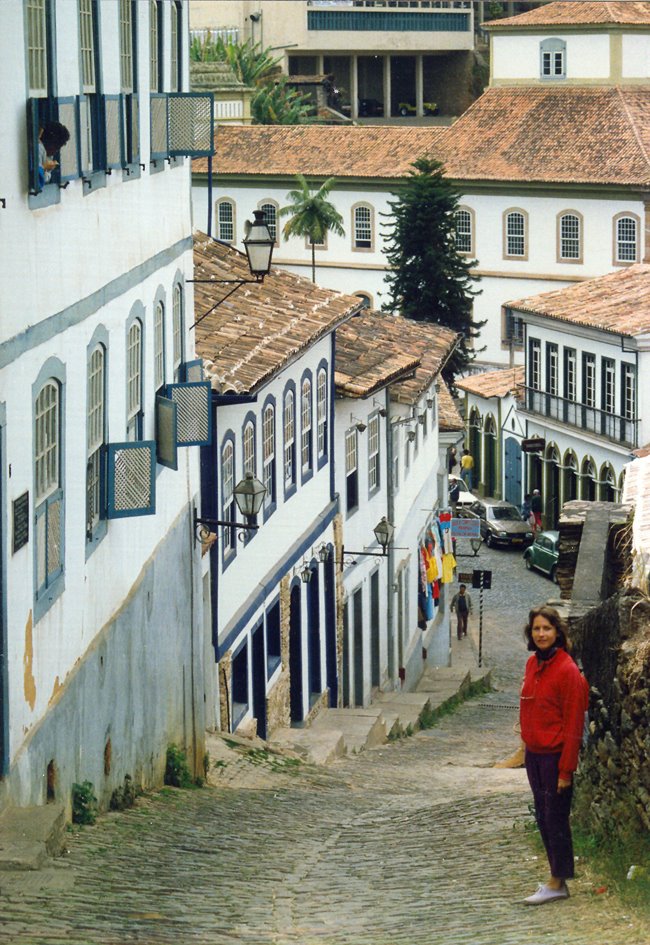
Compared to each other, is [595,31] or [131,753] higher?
[595,31]

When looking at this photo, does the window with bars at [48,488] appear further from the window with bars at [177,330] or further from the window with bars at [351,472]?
the window with bars at [351,472]

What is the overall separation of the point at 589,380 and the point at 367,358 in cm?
2143

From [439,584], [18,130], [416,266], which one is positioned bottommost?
[439,584]

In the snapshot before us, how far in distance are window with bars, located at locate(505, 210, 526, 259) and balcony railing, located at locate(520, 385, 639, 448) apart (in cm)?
1327

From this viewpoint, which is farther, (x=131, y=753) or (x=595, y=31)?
(x=595, y=31)

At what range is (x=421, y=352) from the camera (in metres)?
33.4

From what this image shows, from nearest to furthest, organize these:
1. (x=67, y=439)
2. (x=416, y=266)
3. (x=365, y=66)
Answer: (x=67, y=439), (x=416, y=266), (x=365, y=66)

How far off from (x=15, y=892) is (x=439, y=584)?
2799 centimetres

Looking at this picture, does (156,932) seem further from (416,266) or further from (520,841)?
(416,266)

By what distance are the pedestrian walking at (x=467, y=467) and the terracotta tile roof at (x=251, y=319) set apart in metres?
28.9

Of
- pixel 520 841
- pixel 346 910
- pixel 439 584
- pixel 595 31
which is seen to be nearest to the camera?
pixel 346 910

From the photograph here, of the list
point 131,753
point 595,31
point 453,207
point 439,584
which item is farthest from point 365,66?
point 131,753

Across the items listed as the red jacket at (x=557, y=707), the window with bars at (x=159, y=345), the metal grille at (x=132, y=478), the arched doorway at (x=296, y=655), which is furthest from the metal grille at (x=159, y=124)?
the arched doorway at (x=296, y=655)

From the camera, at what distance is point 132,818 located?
14.0 m
